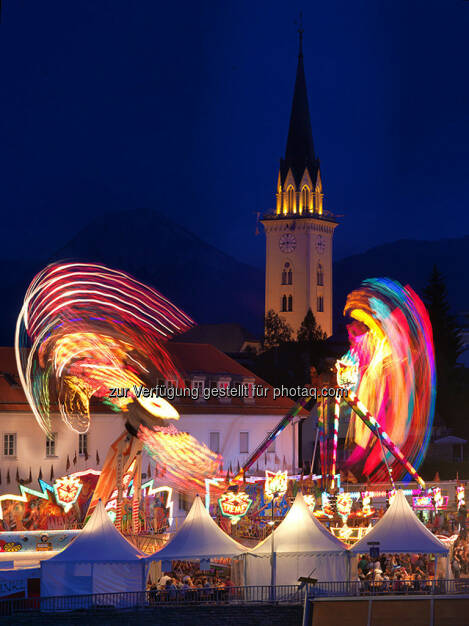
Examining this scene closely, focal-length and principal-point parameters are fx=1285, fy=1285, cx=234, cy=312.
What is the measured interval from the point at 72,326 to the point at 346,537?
1389 centimetres

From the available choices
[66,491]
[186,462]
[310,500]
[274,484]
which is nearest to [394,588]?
[310,500]

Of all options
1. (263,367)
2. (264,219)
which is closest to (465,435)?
(263,367)

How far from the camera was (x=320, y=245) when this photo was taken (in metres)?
177

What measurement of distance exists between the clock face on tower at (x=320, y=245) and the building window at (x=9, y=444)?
120 m

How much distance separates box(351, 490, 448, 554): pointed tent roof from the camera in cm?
3828

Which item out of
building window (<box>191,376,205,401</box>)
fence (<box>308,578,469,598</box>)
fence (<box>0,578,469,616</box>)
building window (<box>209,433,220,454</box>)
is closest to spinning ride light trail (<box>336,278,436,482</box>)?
building window (<box>209,433,220,454</box>)

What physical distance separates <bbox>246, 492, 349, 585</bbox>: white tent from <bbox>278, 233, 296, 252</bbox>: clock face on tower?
13779 cm

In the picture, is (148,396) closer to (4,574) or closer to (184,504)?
(4,574)

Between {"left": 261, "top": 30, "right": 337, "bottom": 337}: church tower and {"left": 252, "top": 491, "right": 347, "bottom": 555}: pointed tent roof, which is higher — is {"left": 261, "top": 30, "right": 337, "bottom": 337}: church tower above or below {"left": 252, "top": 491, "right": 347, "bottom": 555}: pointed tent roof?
above

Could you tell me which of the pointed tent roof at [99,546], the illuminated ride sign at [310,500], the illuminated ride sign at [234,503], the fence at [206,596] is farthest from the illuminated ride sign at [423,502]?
the pointed tent roof at [99,546]

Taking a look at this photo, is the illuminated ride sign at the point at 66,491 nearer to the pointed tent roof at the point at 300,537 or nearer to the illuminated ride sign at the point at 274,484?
the illuminated ride sign at the point at 274,484

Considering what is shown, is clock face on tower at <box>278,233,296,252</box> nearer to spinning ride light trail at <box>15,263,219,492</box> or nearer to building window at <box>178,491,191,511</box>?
building window at <box>178,491,191,511</box>

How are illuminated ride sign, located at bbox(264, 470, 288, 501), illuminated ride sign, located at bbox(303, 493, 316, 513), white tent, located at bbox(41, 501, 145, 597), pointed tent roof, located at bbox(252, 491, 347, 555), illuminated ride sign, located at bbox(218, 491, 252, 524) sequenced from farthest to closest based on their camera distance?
illuminated ride sign, located at bbox(264, 470, 288, 501) → illuminated ride sign, located at bbox(303, 493, 316, 513) → illuminated ride sign, located at bbox(218, 491, 252, 524) → pointed tent roof, located at bbox(252, 491, 347, 555) → white tent, located at bbox(41, 501, 145, 597)

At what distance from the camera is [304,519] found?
127 feet
